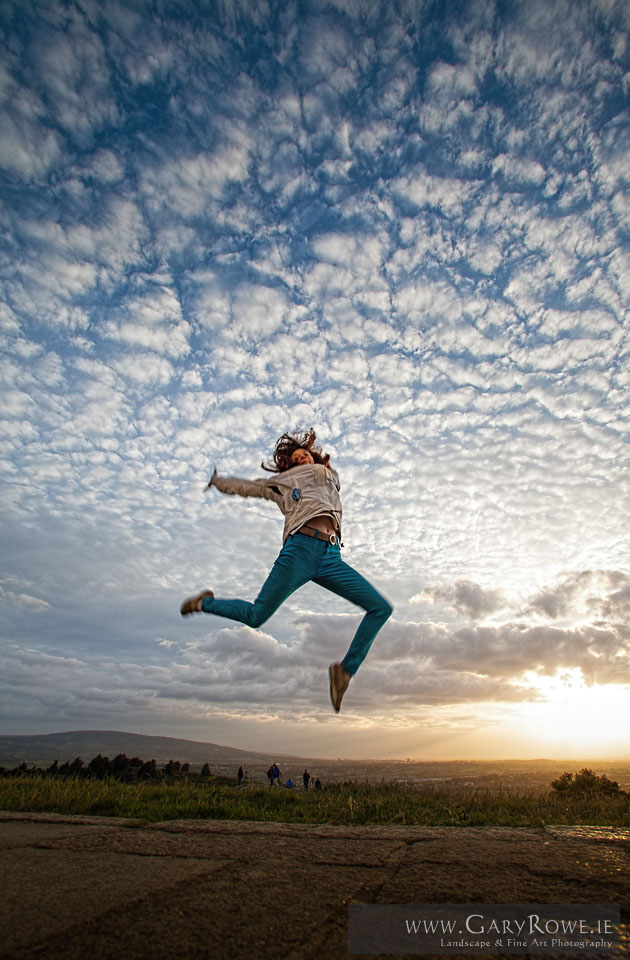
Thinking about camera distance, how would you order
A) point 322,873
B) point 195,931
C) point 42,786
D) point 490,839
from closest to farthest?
1. point 195,931
2. point 322,873
3. point 490,839
4. point 42,786

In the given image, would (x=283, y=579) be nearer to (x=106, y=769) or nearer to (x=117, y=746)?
(x=106, y=769)

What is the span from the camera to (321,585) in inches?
176

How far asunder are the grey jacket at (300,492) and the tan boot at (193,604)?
0.94 meters

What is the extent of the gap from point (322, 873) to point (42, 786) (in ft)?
20.0

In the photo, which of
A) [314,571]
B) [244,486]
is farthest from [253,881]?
[244,486]

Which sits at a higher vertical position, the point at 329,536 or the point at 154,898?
the point at 329,536

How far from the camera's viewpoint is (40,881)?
2.18m

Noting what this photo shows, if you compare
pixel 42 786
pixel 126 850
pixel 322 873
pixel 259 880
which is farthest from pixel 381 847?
pixel 42 786

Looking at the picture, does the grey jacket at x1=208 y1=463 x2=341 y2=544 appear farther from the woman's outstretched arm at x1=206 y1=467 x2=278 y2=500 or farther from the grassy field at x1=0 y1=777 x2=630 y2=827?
the grassy field at x1=0 y1=777 x2=630 y2=827

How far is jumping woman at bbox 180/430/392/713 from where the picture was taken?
14.2 feet

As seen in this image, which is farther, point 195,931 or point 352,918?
point 352,918

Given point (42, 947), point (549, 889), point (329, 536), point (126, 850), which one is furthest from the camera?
point (329, 536)

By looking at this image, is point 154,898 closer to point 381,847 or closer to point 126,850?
point 126,850
